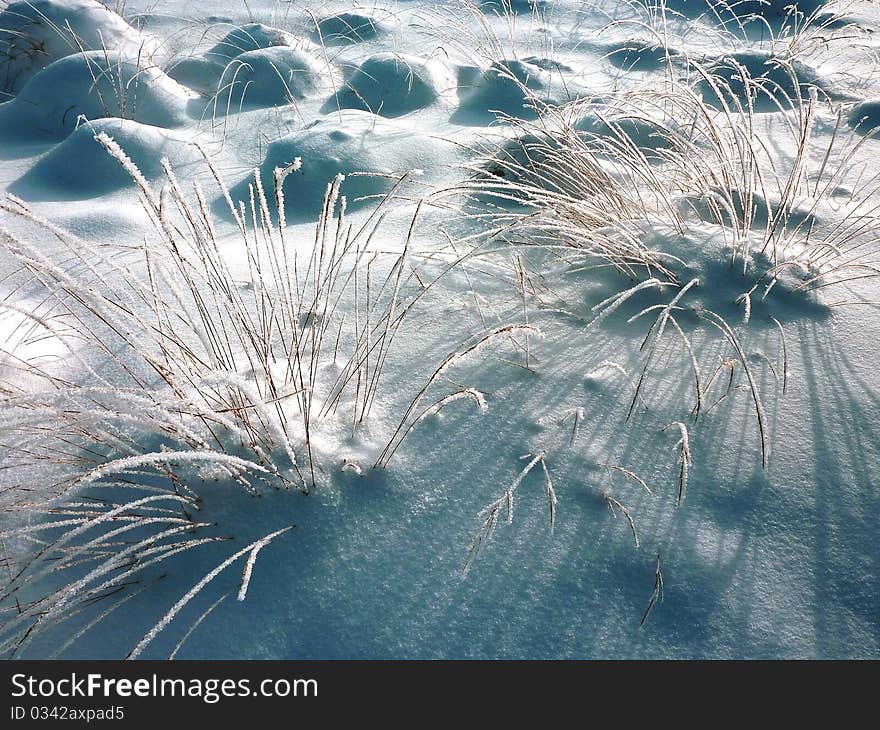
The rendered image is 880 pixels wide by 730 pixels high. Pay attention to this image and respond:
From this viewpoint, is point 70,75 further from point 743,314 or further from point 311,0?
point 743,314

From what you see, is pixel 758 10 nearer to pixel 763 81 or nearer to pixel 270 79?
pixel 763 81

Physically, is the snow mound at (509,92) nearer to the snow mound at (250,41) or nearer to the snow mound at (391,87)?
the snow mound at (391,87)

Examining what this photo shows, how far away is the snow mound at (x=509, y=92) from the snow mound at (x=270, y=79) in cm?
69

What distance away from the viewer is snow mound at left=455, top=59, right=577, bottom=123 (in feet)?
9.27

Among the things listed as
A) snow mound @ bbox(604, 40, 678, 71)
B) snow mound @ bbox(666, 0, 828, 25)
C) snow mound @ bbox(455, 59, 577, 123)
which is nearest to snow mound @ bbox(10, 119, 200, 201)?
snow mound @ bbox(455, 59, 577, 123)

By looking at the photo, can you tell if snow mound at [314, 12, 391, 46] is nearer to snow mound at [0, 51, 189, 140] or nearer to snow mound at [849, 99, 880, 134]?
snow mound at [0, 51, 189, 140]

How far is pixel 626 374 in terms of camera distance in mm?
1358

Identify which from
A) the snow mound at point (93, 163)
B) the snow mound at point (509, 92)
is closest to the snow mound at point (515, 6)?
the snow mound at point (509, 92)

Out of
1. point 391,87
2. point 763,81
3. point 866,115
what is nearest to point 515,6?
point 391,87

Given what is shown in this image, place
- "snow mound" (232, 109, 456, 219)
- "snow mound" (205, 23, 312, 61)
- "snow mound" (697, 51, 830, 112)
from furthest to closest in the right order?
"snow mound" (205, 23, 312, 61)
"snow mound" (697, 51, 830, 112)
"snow mound" (232, 109, 456, 219)

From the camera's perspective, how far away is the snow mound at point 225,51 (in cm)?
319

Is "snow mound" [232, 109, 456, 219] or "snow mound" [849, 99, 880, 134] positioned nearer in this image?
"snow mound" [232, 109, 456, 219]

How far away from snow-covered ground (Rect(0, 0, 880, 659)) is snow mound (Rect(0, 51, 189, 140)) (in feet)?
1.46

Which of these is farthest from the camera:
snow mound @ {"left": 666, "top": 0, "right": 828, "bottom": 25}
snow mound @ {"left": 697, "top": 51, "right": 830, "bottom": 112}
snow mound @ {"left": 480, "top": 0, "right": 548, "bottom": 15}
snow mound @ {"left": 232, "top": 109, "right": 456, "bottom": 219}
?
snow mound @ {"left": 480, "top": 0, "right": 548, "bottom": 15}
